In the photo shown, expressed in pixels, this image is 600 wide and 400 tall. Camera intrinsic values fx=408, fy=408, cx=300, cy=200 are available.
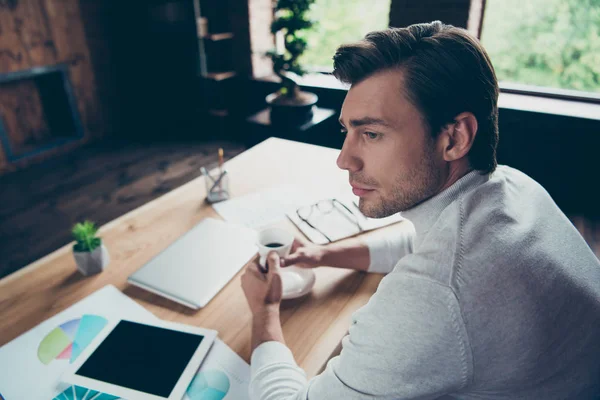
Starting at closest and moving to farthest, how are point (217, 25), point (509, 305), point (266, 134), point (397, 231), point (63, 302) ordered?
point (509, 305) < point (63, 302) < point (397, 231) < point (266, 134) < point (217, 25)

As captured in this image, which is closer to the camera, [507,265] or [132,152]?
[507,265]

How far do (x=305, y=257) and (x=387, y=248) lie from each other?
0.73 feet

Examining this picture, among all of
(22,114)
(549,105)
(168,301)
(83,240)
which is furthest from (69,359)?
(22,114)

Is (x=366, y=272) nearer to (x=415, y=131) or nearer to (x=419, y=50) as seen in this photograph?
(x=415, y=131)

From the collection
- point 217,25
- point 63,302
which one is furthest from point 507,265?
point 217,25

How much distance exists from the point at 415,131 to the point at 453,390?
0.45 meters

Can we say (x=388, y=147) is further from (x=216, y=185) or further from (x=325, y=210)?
(x=216, y=185)

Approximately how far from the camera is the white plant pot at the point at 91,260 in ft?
3.42

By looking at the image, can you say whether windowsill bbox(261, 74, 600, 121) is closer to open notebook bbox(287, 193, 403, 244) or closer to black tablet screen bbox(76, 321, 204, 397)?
open notebook bbox(287, 193, 403, 244)

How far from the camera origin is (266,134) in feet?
10.1

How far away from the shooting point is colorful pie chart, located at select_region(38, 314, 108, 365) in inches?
32.7

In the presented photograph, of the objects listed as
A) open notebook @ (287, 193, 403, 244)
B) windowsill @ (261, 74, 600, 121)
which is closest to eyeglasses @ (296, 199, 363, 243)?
open notebook @ (287, 193, 403, 244)

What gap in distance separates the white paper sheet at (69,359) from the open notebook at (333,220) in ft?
1.53

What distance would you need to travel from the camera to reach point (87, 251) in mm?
1043
